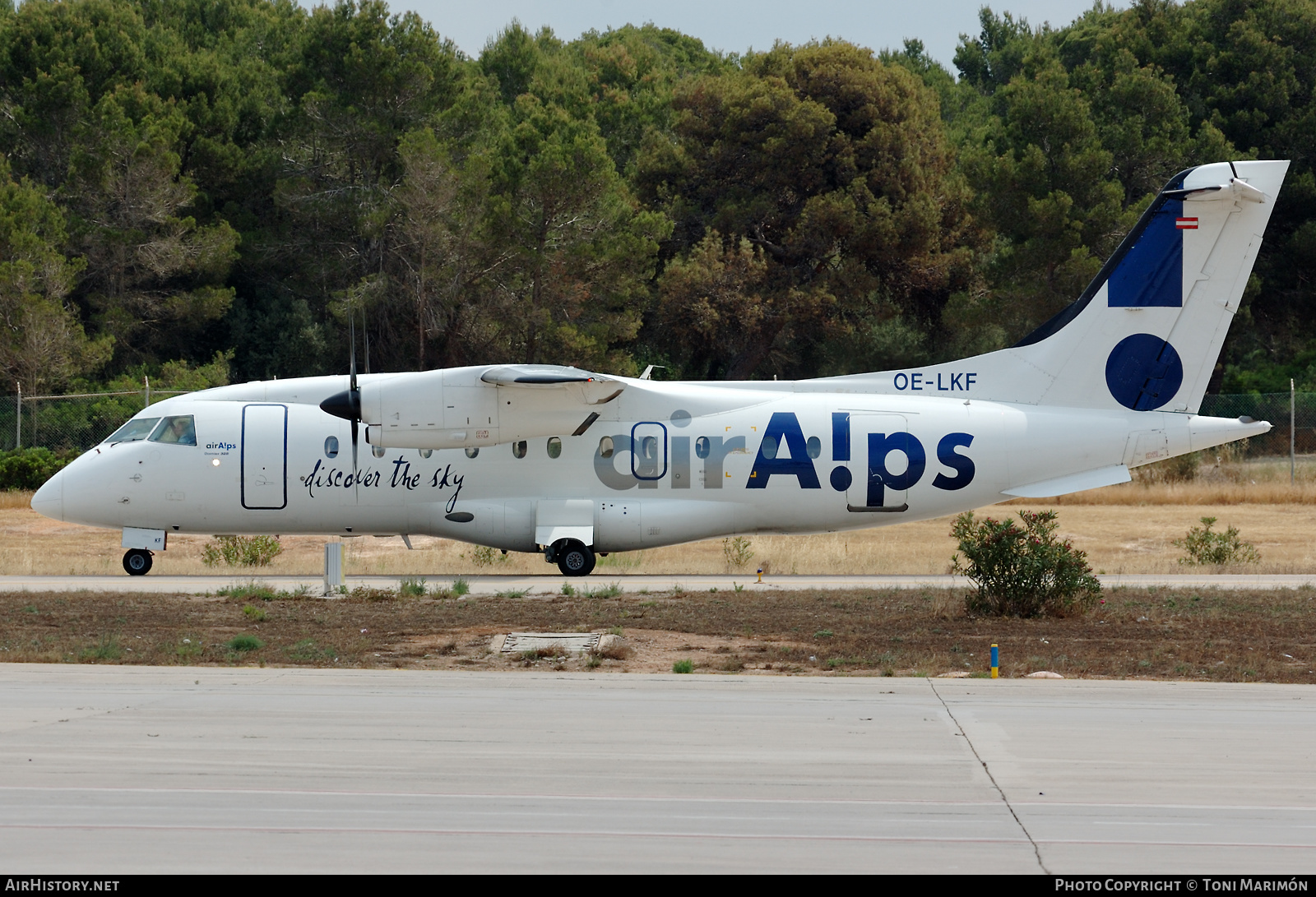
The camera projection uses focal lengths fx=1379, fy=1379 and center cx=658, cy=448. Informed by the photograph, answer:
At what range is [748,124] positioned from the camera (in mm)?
53938

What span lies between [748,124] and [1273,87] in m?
19.6

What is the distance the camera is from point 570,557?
24094mm

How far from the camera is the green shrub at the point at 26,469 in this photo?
123 ft

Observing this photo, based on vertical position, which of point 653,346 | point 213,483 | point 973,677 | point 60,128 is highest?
point 60,128

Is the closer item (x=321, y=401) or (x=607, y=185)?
(x=321, y=401)

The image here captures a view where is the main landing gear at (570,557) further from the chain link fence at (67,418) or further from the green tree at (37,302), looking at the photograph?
the green tree at (37,302)

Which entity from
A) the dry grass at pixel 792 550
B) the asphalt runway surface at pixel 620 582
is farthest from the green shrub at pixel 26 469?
the asphalt runway surface at pixel 620 582

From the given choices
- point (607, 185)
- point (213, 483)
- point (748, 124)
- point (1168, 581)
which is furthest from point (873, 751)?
point (748, 124)

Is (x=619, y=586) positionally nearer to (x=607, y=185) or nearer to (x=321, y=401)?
(x=321, y=401)

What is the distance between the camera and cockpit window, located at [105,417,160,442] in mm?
24547

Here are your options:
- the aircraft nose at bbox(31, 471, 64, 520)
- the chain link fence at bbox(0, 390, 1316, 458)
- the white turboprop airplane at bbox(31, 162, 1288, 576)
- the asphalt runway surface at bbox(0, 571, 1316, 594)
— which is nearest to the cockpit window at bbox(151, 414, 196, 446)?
the white turboprop airplane at bbox(31, 162, 1288, 576)

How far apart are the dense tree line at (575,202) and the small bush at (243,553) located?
16.0 metres

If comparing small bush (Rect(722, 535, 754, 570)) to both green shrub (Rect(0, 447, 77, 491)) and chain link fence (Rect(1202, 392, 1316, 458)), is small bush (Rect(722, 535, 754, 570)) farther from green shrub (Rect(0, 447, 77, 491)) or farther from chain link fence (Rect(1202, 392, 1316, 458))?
green shrub (Rect(0, 447, 77, 491))

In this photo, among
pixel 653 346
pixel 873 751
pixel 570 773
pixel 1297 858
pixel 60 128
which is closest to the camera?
pixel 1297 858
